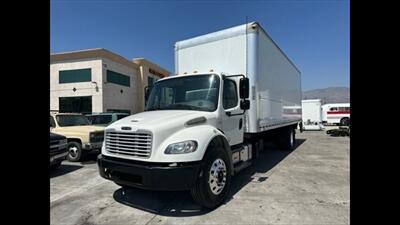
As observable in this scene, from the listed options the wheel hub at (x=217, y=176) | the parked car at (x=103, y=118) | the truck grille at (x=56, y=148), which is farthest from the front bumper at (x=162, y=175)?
the parked car at (x=103, y=118)

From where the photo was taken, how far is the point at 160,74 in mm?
39438

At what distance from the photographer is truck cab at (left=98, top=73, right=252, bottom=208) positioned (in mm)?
3838

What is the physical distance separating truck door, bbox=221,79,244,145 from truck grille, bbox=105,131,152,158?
1799 mm

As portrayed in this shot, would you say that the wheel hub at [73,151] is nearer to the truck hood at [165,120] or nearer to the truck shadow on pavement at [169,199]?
the truck shadow on pavement at [169,199]

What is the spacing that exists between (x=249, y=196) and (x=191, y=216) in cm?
138

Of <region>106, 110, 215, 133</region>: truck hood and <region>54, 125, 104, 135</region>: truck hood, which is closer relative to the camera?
<region>106, 110, 215, 133</region>: truck hood

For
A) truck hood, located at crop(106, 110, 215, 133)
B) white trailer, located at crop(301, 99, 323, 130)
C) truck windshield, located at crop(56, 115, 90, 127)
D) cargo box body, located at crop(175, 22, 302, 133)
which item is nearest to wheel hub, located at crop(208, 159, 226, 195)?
truck hood, located at crop(106, 110, 215, 133)

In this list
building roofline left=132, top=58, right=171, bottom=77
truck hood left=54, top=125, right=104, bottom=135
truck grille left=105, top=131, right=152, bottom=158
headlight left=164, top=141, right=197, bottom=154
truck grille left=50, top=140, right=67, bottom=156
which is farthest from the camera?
building roofline left=132, top=58, right=171, bottom=77

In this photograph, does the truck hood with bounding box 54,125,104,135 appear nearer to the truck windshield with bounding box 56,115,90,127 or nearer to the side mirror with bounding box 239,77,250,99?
the truck windshield with bounding box 56,115,90,127

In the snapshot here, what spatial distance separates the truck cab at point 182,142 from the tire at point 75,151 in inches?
178

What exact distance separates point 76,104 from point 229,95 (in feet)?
86.9

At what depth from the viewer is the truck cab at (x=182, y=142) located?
384 centimetres
